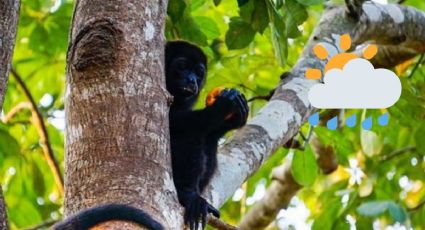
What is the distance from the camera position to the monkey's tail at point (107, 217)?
195 centimetres

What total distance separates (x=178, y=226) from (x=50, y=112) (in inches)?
138

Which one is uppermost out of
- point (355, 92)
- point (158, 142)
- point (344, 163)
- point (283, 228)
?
point (158, 142)

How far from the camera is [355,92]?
3.02 m

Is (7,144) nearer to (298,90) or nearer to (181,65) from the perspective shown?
(181,65)

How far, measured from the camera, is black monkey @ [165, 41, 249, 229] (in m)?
3.46

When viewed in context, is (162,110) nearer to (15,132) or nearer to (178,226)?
(178,226)

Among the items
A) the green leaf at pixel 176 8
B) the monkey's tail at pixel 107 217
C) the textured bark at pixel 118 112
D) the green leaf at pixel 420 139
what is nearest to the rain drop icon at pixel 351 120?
the green leaf at pixel 420 139

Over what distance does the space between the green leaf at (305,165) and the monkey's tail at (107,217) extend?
253 cm

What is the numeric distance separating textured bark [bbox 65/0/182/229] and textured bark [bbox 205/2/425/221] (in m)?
0.81

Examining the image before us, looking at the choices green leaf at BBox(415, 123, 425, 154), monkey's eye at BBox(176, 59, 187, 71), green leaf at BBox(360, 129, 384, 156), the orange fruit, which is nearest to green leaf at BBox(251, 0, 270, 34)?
the orange fruit

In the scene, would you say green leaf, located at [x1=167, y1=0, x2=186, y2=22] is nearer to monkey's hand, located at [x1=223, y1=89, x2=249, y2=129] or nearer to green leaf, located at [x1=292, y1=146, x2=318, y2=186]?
monkey's hand, located at [x1=223, y1=89, x2=249, y2=129]

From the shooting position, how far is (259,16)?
3.57 metres

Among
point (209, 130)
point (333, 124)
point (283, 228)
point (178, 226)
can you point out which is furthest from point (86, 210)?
point (283, 228)

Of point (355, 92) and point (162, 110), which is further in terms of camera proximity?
point (355, 92)
